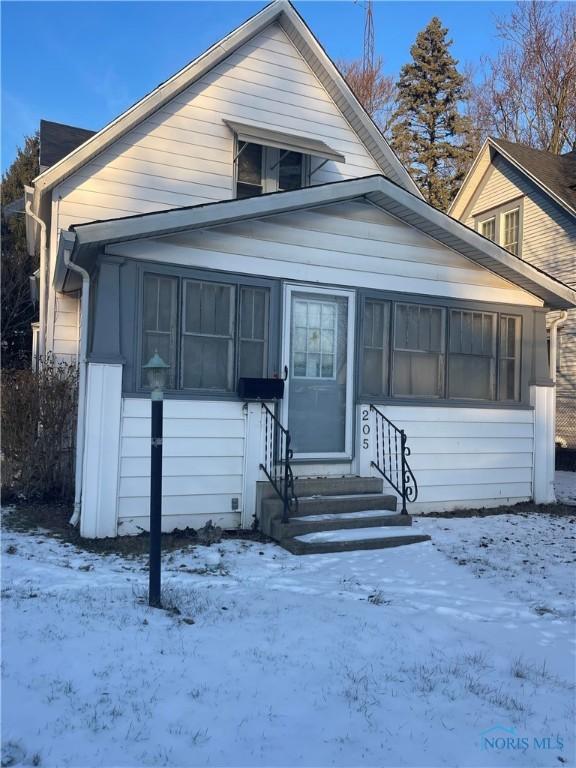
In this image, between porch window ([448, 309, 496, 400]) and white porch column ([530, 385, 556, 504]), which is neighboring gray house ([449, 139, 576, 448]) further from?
porch window ([448, 309, 496, 400])

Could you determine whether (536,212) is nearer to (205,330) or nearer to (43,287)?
(43,287)

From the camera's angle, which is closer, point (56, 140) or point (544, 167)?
point (56, 140)

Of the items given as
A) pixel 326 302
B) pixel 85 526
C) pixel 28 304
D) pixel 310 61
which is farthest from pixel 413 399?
pixel 28 304

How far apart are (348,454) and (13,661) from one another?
4897 mm

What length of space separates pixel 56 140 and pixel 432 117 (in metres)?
21.0

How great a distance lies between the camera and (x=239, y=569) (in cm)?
556

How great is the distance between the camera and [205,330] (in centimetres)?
715

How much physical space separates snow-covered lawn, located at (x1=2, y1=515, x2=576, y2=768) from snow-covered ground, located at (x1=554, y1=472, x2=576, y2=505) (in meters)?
4.33

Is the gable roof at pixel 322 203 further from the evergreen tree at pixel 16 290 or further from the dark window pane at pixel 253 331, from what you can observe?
the evergreen tree at pixel 16 290

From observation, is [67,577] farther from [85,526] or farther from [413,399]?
[413,399]

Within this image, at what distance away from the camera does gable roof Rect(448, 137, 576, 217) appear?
1630cm

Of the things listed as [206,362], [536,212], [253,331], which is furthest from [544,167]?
[206,362]

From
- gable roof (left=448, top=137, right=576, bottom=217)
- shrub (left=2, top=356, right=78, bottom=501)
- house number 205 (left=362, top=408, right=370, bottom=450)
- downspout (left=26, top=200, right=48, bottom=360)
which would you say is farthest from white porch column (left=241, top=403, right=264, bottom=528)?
gable roof (left=448, top=137, right=576, bottom=217)

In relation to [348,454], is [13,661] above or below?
below
